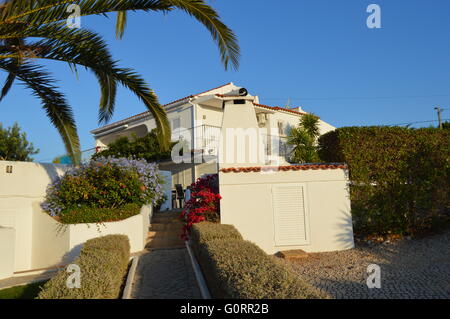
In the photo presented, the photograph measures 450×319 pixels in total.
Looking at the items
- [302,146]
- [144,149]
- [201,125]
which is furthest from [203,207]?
[302,146]

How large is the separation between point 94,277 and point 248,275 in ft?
6.95

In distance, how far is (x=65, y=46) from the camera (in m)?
6.53

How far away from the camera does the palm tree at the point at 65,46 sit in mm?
5918

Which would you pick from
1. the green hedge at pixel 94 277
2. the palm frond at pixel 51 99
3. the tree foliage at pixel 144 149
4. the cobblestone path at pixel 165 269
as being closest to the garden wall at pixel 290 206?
the cobblestone path at pixel 165 269

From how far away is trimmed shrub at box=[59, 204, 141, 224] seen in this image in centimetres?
959

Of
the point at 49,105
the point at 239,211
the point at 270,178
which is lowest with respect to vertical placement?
the point at 239,211

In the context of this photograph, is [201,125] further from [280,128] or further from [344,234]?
[344,234]

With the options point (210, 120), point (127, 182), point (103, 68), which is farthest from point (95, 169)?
point (210, 120)

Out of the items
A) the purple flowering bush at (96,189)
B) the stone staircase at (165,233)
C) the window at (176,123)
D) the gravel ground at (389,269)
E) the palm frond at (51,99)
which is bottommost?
the gravel ground at (389,269)

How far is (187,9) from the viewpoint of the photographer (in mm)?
6387

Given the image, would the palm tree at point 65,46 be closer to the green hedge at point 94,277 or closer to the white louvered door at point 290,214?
the green hedge at point 94,277

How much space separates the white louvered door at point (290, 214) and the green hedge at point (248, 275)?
3.55m

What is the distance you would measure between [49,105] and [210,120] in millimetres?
13317

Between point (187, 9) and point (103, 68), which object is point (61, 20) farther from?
point (187, 9)
